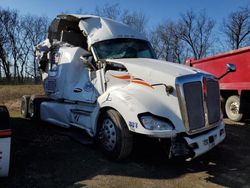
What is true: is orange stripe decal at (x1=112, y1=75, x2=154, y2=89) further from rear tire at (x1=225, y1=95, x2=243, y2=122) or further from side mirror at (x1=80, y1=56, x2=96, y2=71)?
rear tire at (x1=225, y1=95, x2=243, y2=122)

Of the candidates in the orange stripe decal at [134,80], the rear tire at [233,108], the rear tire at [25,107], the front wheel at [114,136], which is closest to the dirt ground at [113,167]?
the front wheel at [114,136]

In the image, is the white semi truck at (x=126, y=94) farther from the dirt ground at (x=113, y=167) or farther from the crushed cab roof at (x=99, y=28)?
the dirt ground at (x=113, y=167)

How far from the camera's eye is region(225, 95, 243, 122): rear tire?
35.8 feet

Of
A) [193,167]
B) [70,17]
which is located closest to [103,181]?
[193,167]

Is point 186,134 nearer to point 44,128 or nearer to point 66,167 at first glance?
point 66,167

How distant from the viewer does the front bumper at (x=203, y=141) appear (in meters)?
5.42

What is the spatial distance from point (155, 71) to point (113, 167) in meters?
1.75

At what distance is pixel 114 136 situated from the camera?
5938 mm

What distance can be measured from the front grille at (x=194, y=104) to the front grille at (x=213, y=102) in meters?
0.24

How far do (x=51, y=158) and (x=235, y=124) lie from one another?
20.6ft

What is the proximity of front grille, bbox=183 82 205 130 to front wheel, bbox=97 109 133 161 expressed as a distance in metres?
1.05

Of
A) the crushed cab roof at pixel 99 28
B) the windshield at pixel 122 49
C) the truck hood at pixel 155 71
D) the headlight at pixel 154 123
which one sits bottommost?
the headlight at pixel 154 123

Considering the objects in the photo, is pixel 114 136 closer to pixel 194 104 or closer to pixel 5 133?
pixel 194 104

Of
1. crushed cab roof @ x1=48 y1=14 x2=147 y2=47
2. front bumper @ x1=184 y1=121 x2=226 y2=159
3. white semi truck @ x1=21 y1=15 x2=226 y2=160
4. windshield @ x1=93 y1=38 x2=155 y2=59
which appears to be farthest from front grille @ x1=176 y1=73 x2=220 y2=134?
crushed cab roof @ x1=48 y1=14 x2=147 y2=47
